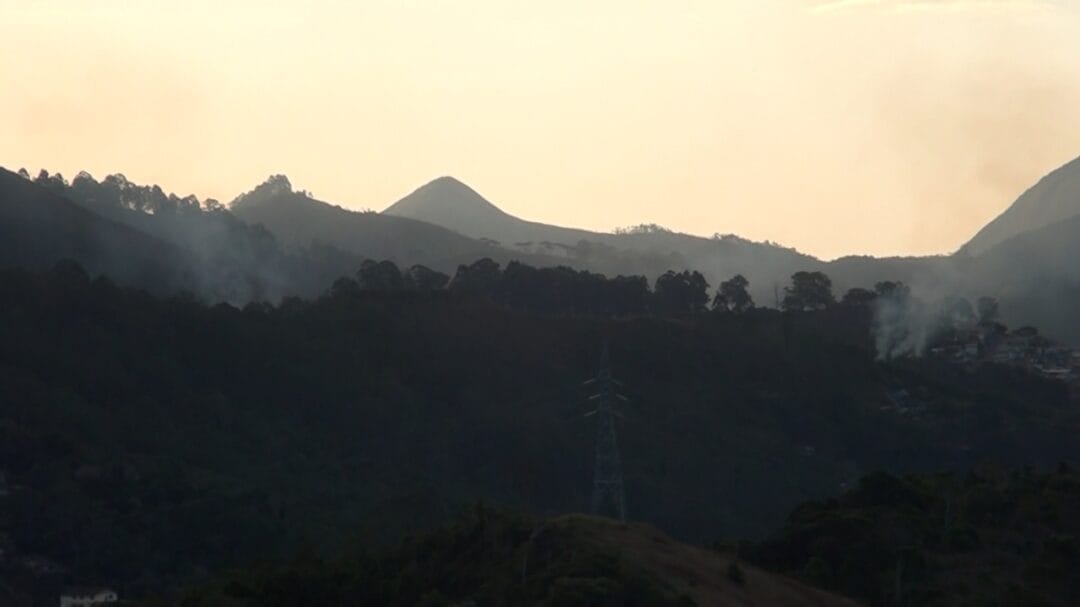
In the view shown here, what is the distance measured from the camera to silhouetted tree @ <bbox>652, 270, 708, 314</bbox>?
10900cm

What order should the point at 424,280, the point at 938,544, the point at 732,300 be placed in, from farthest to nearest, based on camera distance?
the point at 732,300 < the point at 424,280 < the point at 938,544

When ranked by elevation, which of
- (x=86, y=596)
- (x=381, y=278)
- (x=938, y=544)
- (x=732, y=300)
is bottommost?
(x=86, y=596)

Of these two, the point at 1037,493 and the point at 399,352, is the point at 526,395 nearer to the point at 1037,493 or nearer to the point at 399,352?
the point at 399,352

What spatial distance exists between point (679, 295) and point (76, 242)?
29960 millimetres

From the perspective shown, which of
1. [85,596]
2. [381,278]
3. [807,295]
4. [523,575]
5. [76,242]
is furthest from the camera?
[807,295]

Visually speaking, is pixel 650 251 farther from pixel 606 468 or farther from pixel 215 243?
pixel 606 468

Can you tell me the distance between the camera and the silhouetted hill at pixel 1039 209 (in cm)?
17338

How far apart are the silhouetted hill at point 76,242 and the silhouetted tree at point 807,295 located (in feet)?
104

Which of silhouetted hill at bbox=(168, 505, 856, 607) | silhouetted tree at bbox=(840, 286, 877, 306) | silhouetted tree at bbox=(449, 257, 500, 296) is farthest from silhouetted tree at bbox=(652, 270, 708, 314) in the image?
silhouetted hill at bbox=(168, 505, 856, 607)

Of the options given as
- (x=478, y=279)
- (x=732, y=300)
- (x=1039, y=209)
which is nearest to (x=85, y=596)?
(x=478, y=279)

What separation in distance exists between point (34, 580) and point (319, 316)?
36.3 metres

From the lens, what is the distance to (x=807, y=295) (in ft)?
392

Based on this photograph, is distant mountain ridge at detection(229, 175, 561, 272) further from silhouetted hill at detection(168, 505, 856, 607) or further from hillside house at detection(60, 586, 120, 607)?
silhouetted hill at detection(168, 505, 856, 607)

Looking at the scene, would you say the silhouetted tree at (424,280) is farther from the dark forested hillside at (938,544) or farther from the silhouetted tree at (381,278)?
the dark forested hillside at (938,544)
